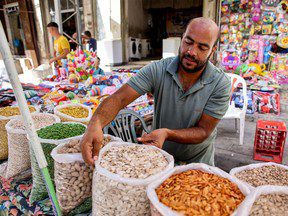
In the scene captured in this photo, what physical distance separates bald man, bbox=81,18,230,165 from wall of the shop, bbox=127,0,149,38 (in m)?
6.55

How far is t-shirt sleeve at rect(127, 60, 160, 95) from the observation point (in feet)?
4.33

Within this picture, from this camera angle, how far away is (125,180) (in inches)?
27.9

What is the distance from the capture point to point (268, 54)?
16.7 feet

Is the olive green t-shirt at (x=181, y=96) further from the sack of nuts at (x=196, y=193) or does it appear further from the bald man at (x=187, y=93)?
the sack of nuts at (x=196, y=193)

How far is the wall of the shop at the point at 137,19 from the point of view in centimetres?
756

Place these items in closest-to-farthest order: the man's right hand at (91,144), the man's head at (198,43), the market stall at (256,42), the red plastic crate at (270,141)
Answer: the man's right hand at (91,144), the man's head at (198,43), the red plastic crate at (270,141), the market stall at (256,42)

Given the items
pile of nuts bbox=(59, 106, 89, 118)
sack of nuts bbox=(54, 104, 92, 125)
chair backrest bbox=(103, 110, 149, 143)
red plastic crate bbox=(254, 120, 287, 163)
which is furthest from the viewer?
red plastic crate bbox=(254, 120, 287, 163)

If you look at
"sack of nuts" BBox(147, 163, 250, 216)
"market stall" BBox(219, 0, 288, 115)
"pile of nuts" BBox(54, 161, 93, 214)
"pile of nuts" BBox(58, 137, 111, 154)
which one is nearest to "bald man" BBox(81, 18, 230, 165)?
"pile of nuts" BBox(58, 137, 111, 154)

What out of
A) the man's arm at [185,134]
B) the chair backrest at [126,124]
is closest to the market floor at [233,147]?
the chair backrest at [126,124]

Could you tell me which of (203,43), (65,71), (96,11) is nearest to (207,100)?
(203,43)

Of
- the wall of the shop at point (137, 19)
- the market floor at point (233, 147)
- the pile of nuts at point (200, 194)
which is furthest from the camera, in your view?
the wall of the shop at point (137, 19)

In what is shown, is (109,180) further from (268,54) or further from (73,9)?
(73,9)

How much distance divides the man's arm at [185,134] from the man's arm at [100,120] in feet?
0.58

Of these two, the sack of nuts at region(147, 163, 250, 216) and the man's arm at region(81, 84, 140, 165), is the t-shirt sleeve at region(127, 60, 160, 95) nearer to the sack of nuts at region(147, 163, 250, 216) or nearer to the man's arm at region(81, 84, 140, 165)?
the man's arm at region(81, 84, 140, 165)
